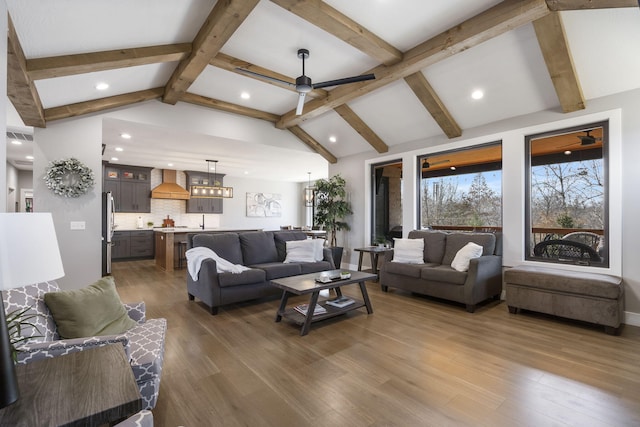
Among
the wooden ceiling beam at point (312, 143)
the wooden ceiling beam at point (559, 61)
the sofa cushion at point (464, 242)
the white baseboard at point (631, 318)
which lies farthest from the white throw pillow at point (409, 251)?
the wooden ceiling beam at point (312, 143)

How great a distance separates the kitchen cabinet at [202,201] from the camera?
952 centimetres

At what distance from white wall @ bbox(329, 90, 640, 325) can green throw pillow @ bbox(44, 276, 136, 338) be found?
187 inches

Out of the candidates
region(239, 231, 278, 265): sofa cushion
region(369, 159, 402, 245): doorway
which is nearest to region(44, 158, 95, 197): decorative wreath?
region(239, 231, 278, 265): sofa cushion

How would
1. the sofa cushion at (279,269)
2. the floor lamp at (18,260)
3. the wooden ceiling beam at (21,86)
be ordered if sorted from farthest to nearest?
the sofa cushion at (279,269) < the wooden ceiling beam at (21,86) < the floor lamp at (18,260)

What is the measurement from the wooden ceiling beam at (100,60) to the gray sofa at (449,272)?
4084 mm

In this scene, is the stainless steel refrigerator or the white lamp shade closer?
the white lamp shade

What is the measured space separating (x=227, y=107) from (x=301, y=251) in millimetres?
2871

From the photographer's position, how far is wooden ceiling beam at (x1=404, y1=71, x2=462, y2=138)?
4.25 metres

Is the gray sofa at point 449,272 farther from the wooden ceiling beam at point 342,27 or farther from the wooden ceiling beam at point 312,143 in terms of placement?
the wooden ceiling beam at point 312,143

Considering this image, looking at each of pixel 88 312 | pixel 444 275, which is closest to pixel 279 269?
pixel 444 275

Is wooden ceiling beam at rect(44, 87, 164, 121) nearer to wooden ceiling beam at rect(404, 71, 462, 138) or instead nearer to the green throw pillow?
the green throw pillow

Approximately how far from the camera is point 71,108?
13.6 ft

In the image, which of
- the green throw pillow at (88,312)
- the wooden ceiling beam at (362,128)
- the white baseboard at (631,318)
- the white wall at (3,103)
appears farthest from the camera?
the wooden ceiling beam at (362,128)

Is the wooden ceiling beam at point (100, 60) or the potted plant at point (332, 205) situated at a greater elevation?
the wooden ceiling beam at point (100, 60)
